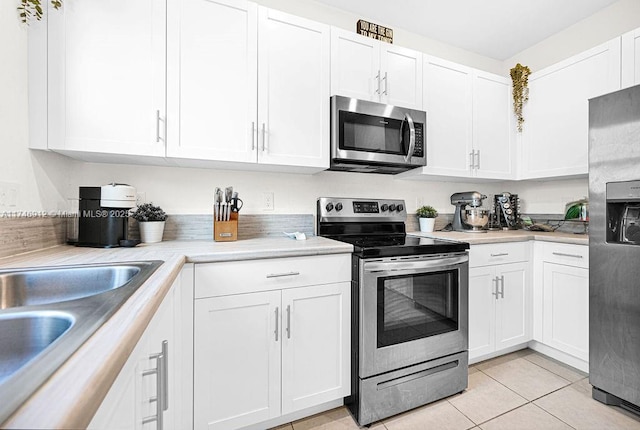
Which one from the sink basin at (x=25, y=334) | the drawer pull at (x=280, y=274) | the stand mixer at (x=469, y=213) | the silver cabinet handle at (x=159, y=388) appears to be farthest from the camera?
the stand mixer at (x=469, y=213)

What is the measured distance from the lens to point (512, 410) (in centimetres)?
167

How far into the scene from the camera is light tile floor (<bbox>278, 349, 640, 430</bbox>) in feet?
5.09

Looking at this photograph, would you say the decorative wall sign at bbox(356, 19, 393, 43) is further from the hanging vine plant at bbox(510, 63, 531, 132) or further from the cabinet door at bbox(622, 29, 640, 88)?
the cabinet door at bbox(622, 29, 640, 88)

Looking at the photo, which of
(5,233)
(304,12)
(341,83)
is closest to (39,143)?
(5,233)

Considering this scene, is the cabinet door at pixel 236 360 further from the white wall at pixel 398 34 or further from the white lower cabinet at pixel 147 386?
the white wall at pixel 398 34

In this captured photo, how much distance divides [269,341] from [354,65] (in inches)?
69.3

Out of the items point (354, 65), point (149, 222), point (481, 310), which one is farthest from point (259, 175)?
point (481, 310)

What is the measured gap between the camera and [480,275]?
6.70 feet

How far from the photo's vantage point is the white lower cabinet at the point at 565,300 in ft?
6.45

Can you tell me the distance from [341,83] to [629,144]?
165 centimetres

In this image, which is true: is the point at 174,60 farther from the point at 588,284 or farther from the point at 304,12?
the point at 588,284

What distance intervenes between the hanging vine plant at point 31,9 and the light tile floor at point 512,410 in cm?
229

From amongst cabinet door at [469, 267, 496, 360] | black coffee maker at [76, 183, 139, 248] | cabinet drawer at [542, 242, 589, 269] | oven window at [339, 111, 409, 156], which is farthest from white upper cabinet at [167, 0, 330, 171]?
cabinet drawer at [542, 242, 589, 269]

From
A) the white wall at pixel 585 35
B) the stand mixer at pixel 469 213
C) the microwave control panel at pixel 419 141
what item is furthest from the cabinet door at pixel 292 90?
the white wall at pixel 585 35
